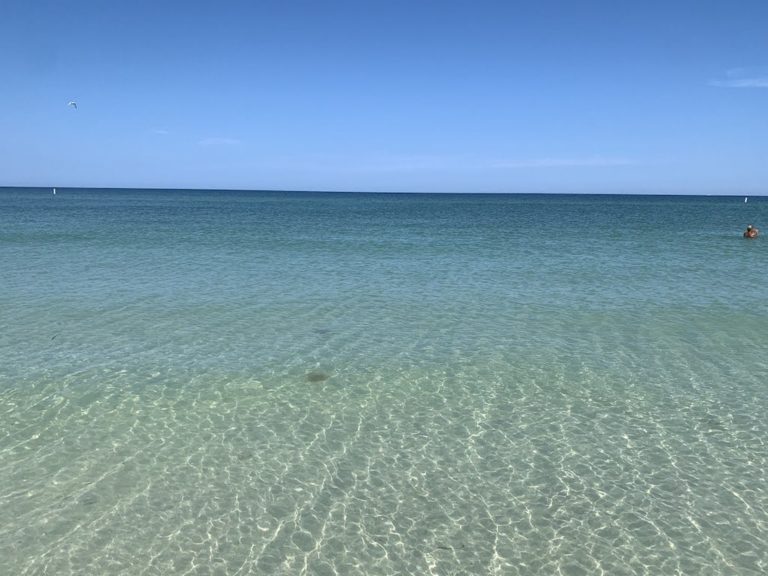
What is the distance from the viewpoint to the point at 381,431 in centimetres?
1014

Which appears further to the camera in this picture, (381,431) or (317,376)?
(317,376)

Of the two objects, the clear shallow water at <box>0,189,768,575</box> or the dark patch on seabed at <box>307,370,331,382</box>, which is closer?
the clear shallow water at <box>0,189,768,575</box>

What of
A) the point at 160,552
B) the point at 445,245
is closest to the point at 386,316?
the point at 160,552

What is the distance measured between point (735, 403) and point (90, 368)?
1294 centimetres

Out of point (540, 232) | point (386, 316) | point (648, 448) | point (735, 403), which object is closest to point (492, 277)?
point (386, 316)

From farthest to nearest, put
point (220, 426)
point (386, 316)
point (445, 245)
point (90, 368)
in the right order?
1. point (445, 245)
2. point (386, 316)
3. point (90, 368)
4. point (220, 426)

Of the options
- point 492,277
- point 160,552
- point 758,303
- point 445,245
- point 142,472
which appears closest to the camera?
point 160,552

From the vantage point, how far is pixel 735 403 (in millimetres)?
11367

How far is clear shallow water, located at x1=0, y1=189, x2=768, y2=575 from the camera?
23.4 ft

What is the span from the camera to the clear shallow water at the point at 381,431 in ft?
23.4

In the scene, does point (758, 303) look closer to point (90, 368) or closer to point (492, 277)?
point (492, 277)

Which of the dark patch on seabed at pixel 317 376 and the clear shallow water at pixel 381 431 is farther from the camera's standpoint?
the dark patch on seabed at pixel 317 376

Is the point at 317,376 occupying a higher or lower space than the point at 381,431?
higher

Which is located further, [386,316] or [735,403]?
[386,316]
